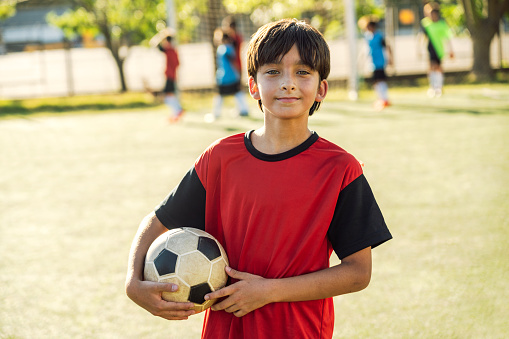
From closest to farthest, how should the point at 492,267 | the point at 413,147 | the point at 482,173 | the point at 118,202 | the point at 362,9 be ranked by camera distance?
the point at 492,267 < the point at 118,202 < the point at 482,173 < the point at 413,147 < the point at 362,9

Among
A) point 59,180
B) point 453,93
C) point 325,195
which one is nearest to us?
point 325,195

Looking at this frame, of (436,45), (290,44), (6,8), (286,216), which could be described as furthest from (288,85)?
(6,8)

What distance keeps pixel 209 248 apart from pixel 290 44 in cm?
67

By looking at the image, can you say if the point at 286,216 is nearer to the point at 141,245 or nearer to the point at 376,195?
the point at 141,245

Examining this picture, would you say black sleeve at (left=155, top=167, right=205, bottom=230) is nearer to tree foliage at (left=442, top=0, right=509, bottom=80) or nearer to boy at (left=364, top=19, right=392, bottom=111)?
boy at (left=364, top=19, right=392, bottom=111)

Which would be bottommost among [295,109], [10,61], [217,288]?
[217,288]

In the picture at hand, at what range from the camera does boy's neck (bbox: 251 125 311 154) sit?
1.90 meters

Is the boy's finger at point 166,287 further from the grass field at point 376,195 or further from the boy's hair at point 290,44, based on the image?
the grass field at point 376,195

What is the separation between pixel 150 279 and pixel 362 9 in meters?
19.7

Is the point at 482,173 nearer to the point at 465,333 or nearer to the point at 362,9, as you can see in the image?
the point at 465,333

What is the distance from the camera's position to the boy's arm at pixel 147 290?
1.85 meters

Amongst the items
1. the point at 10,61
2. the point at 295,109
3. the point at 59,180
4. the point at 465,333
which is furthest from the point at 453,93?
the point at 10,61

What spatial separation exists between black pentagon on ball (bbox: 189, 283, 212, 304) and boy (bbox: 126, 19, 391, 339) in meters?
0.04

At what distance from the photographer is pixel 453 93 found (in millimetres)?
14961
